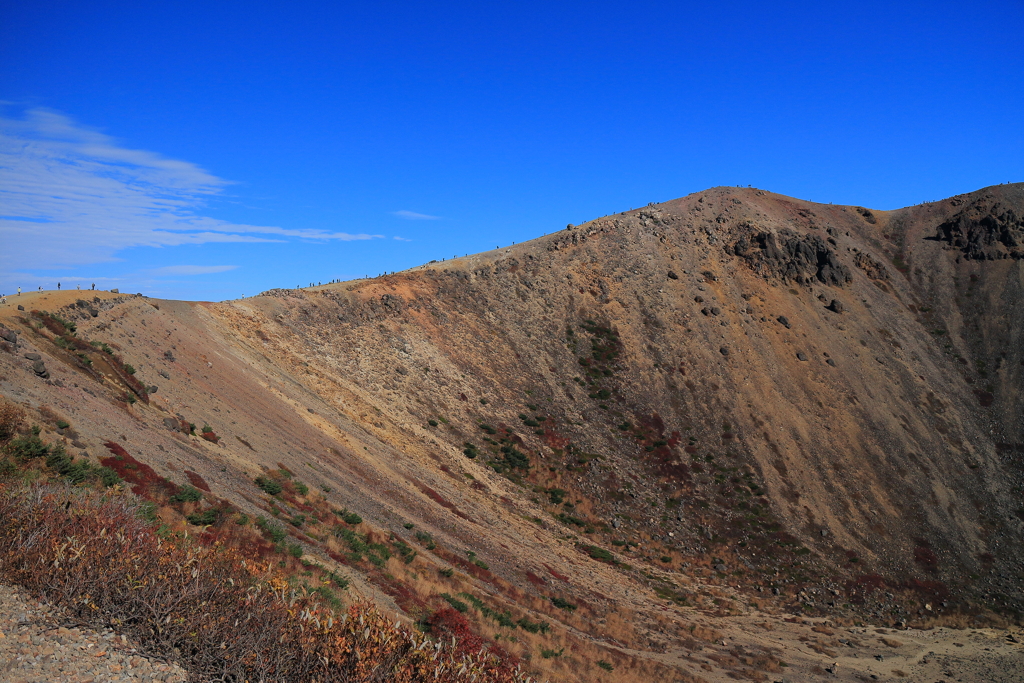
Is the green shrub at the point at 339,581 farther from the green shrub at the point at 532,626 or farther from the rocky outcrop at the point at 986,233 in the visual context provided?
the rocky outcrop at the point at 986,233

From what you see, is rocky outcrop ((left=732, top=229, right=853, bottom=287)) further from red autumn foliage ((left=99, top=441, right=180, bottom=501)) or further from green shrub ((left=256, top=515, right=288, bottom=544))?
red autumn foliage ((left=99, top=441, right=180, bottom=501))

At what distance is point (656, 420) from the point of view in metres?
60.6

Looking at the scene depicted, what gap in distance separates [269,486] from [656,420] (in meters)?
43.6

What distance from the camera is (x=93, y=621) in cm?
1015

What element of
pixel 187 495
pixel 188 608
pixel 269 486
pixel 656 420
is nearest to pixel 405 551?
pixel 269 486

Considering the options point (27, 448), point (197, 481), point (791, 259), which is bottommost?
point (197, 481)

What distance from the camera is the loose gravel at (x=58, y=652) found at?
905 cm

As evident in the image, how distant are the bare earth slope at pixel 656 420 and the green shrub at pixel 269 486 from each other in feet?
2.76

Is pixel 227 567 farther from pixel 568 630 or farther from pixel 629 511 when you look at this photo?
pixel 629 511

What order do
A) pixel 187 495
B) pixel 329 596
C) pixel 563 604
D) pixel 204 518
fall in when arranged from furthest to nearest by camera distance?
pixel 563 604 < pixel 187 495 < pixel 204 518 < pixel 329 596

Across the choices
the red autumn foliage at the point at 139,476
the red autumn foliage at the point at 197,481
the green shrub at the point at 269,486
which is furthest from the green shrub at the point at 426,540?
the red autumn foliage at the point at 139,476

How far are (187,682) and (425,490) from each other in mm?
29107

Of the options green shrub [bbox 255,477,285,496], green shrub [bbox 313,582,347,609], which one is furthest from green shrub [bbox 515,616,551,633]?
green shrub [bbox 255,477,285,496]

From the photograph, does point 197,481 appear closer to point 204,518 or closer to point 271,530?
point 204,518
